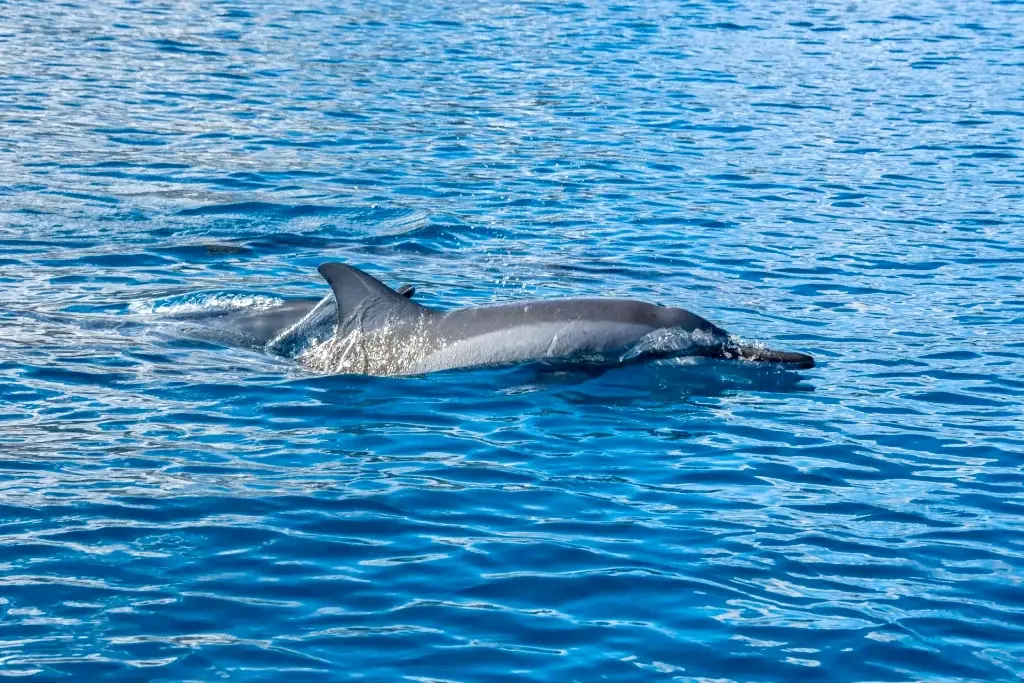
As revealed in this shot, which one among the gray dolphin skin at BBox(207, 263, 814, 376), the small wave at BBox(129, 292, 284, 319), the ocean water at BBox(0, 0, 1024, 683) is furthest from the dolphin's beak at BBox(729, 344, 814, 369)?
the small wave at BBox(129, 292, 284, 319)

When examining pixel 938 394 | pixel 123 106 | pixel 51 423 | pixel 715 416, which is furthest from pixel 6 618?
pixel 123 106

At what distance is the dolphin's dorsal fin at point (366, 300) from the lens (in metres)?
11.9

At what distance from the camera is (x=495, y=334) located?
1200 centimetres

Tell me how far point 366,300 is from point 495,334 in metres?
1.07

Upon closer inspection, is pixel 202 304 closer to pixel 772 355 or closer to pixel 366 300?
pixel 366 300

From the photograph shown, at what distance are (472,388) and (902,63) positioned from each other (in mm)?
25386

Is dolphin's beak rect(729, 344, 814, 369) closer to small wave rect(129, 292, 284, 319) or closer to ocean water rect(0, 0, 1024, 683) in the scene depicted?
ocean water rect(0, 0, 1024, 683)

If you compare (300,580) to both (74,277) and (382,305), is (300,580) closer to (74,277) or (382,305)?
(382,305)

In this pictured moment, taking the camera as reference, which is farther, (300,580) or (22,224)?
(22,224)

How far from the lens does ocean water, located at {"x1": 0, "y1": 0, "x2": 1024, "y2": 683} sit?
746cm

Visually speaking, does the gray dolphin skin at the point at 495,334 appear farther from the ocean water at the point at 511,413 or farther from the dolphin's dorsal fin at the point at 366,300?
the ocean water at the point at 511,413

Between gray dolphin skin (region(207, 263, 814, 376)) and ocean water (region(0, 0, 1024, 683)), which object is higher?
gray dolphin skin (region(207, 263, 814, 376))

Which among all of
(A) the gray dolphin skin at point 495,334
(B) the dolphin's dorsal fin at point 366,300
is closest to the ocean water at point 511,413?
(A) the gray dolphin skin at point 495,334

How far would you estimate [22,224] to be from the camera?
17266 mm
